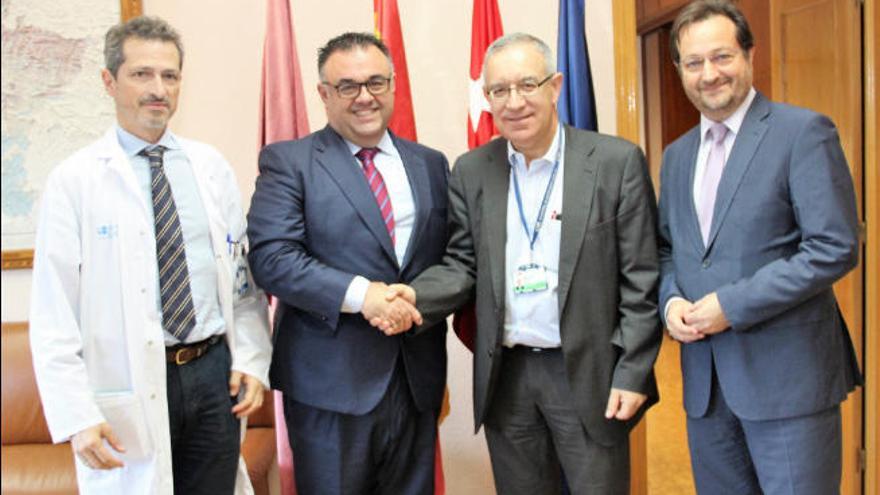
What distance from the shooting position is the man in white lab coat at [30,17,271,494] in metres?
1.67

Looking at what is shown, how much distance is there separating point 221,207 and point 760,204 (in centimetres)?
144

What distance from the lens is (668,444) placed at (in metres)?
4.10

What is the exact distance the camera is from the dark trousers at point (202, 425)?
5.89 ft

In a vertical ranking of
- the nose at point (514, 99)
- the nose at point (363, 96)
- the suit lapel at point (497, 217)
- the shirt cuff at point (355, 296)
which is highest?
the nose at point (363, 96)

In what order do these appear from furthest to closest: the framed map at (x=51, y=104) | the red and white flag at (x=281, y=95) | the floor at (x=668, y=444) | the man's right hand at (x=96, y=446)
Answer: the floor at (x=668, y=444), the framed map at (x=51, y=104), the red and white flag at (x=281, y=95), the man's right hand at (x=96, y=446)

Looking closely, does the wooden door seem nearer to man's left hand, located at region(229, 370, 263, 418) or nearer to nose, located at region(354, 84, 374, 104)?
nose, located at region(354, 84, 374, 104)

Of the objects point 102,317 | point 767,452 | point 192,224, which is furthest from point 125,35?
point 767,452

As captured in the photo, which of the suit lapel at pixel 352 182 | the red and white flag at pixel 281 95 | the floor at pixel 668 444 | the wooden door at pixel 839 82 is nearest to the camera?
the suit lapel at pixel 352 182

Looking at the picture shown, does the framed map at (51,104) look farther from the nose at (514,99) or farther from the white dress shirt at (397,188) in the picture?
the nose at (514,99)

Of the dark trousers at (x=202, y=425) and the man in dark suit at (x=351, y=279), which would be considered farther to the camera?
the man in dark suit at (x=351, y=279)

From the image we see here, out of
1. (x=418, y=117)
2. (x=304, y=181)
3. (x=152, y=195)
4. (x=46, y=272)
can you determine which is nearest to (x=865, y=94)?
(x=418, y=117)

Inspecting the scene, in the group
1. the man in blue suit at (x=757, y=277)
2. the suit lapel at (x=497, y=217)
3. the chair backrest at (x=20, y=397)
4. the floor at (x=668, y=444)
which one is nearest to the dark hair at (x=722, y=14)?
the man in blue suit at (x=757, y=277)

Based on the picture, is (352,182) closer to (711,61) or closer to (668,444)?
(711,61)

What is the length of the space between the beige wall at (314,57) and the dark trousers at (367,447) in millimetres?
1488
